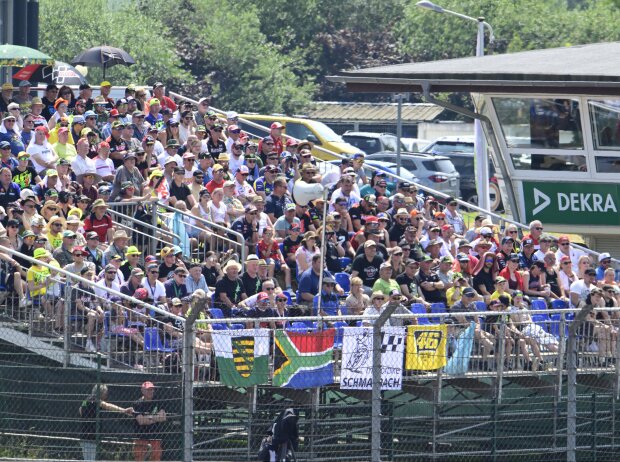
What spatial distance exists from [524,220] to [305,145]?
144 inches

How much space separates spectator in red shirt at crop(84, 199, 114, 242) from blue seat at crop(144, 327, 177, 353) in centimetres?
292

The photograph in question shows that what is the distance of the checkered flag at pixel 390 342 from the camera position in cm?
1353

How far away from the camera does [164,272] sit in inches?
676

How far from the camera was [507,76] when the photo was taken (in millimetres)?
21594

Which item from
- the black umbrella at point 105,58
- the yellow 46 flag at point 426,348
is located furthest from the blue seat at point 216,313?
the black umbrella at point 105,58

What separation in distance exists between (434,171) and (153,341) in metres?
25.2

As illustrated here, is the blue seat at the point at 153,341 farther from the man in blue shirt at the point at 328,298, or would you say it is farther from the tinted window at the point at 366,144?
the tinted window at the point at 366,144

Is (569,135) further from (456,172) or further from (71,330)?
(456,172)

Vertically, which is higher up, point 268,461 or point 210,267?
point 210,267

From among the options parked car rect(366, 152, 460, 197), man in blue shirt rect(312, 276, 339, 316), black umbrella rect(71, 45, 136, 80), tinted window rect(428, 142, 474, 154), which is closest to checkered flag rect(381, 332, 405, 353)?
man in blue shirt rect(312, 276, 339, 316)

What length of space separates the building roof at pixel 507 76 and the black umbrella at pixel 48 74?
A: 17.6 ft

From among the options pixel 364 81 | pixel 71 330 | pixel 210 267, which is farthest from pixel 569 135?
pixel 71 330

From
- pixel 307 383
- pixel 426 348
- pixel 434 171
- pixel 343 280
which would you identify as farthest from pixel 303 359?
pixel 434 171

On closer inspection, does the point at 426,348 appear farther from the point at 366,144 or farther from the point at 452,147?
the point at 452,147
